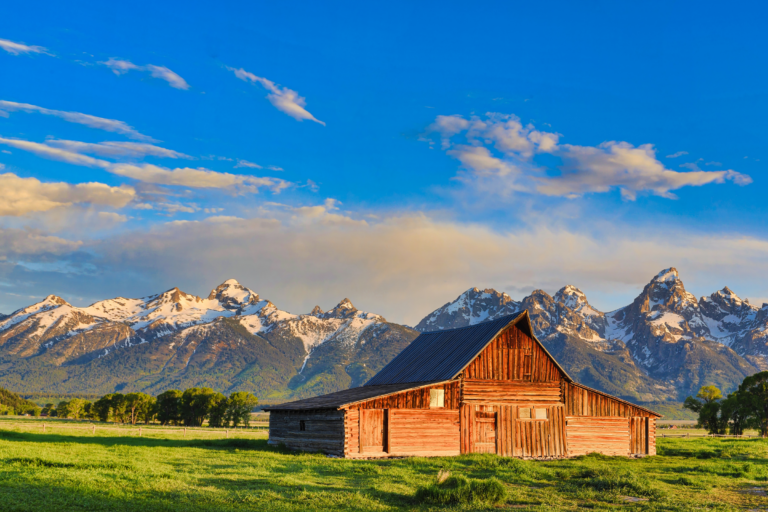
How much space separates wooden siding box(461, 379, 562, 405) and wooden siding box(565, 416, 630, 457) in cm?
234

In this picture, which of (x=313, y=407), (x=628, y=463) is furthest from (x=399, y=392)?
(x=628, y=463)

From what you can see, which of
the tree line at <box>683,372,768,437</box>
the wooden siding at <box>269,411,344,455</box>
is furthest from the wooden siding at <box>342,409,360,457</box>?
the tree line at <box>683,372,768,437</box>

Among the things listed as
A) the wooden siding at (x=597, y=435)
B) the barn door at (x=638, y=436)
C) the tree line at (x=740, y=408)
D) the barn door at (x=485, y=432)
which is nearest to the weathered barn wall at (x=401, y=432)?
the barn door at (x=485, y=432)

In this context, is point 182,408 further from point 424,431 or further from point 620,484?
point 620,484

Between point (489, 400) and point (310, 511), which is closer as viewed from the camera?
point (310, 511)

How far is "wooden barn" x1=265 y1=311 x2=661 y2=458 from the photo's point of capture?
129 feet

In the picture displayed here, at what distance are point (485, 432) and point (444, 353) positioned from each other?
7.64 m

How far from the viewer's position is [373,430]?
38781mm

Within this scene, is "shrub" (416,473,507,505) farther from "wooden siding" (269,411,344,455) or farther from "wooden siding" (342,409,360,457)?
"wooden siding" (269,411,344,455)

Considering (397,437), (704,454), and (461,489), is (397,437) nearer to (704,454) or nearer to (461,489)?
(461,489)

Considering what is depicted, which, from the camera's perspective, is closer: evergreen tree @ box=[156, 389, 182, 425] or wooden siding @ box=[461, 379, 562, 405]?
wooden siding @ box=[461, 379, 562, 405]

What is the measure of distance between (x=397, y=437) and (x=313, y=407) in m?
5.85

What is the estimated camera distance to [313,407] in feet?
132

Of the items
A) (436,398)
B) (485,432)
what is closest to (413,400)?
(436,398)
